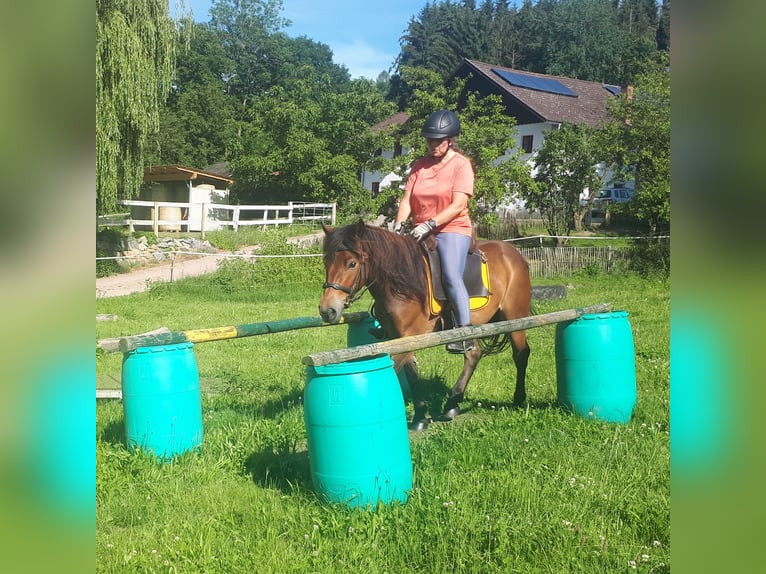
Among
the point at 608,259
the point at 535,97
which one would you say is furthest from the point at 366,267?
the point at 535,97

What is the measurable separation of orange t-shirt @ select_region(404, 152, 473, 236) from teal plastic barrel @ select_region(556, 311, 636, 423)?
3.95 feet

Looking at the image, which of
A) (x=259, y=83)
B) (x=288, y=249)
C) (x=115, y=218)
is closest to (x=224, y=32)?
(x=259, y=83)

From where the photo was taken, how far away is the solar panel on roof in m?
21.8

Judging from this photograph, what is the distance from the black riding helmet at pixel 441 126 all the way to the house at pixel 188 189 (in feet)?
62.3

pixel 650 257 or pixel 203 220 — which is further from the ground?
pixel 203 220

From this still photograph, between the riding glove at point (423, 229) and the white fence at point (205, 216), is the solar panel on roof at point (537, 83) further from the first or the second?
the riding glove at point (423, 229)

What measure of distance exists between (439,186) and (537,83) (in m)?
20.1

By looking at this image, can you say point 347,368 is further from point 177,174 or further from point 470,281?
point 177,174

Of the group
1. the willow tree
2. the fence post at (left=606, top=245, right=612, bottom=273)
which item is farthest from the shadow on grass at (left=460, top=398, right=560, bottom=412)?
the fence post at (left=606, top=245, right=612, bottom=273)

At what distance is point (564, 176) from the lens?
1820 cm

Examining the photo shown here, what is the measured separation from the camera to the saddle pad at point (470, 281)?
15.4ft

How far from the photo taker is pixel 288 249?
17.0 metres
